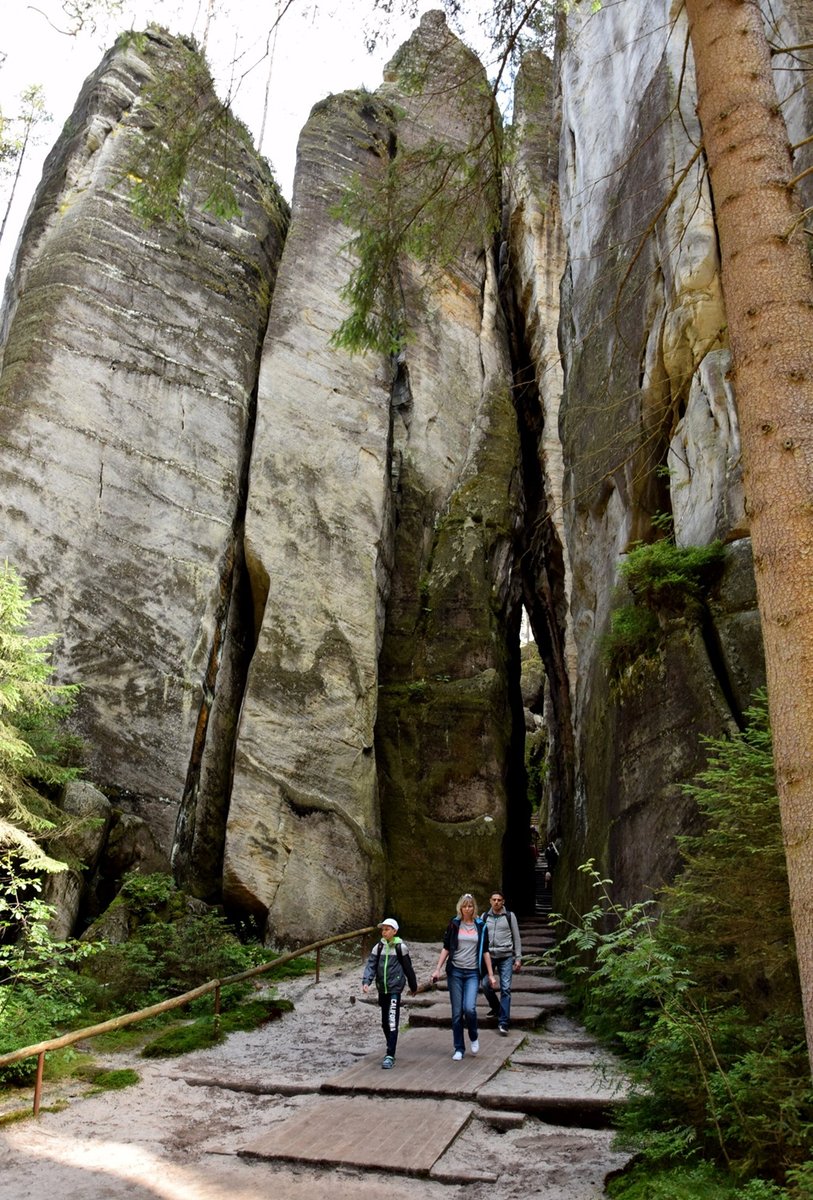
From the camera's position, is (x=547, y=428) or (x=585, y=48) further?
(x=547, y=428)

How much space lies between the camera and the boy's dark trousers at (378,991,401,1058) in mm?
7582

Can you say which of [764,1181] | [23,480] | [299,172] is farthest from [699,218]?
[299,172]

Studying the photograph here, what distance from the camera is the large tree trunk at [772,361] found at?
3.52 meters

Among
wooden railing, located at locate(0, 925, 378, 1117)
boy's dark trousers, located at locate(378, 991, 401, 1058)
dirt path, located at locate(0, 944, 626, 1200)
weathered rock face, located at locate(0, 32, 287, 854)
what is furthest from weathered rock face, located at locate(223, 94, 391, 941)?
boy's dark trousers, located at locate(378, 991, 401, 1058)

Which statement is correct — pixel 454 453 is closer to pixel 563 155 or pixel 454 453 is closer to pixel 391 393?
pixel 391 393

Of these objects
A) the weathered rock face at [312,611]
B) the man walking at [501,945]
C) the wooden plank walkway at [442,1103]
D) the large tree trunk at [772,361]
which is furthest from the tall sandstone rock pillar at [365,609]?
the large tree trunk at [772,361]

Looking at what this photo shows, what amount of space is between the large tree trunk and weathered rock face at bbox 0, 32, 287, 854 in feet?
35.9

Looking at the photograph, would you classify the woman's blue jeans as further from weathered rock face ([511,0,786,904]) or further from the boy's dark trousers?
weathered rock face ([511,0,786,904])

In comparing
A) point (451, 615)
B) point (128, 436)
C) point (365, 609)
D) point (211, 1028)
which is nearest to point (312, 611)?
point (365, 609)

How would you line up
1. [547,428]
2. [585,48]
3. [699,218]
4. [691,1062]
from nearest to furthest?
[691,1062] < [699,218] < [585,48] < [547,428]

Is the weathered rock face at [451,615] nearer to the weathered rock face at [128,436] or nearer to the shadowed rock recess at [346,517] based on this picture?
the shadowed rock recess at [346,517]

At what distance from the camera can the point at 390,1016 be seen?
7660mm

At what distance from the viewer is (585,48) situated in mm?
16891

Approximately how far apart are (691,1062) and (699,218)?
8.68 m
